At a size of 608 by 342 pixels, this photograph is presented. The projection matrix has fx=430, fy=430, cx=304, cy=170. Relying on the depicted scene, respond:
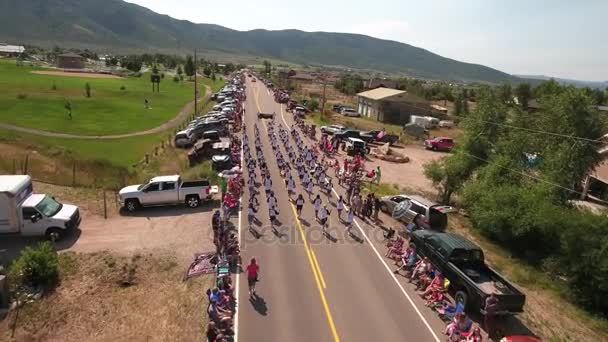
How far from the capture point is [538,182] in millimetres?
27125

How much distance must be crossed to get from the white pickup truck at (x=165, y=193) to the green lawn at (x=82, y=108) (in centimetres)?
2110

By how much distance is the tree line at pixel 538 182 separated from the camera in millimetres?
18703

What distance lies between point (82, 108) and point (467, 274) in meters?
59.0

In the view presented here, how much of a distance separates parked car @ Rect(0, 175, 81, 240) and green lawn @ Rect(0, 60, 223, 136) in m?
22.9

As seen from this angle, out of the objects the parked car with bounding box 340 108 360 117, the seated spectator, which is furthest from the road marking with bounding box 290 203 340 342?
the parked car with bounding box 340 108 360 117

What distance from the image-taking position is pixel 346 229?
23078 mm

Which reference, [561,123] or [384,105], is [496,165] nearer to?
[561,123]

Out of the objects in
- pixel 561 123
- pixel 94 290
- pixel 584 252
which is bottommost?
pixel 94 290

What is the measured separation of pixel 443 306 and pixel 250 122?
145 feet

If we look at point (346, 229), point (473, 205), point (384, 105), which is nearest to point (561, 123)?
point (473, 205)

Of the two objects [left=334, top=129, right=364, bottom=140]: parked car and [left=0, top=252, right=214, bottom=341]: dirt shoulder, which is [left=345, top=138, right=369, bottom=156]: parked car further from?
[left=0, top=252, right=214, bottom=341]: dirt shoulder

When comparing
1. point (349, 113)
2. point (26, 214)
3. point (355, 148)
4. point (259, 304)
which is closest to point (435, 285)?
point (259, 304)

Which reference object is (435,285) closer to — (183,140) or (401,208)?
(401,208)

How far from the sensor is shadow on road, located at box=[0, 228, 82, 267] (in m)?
18.8
